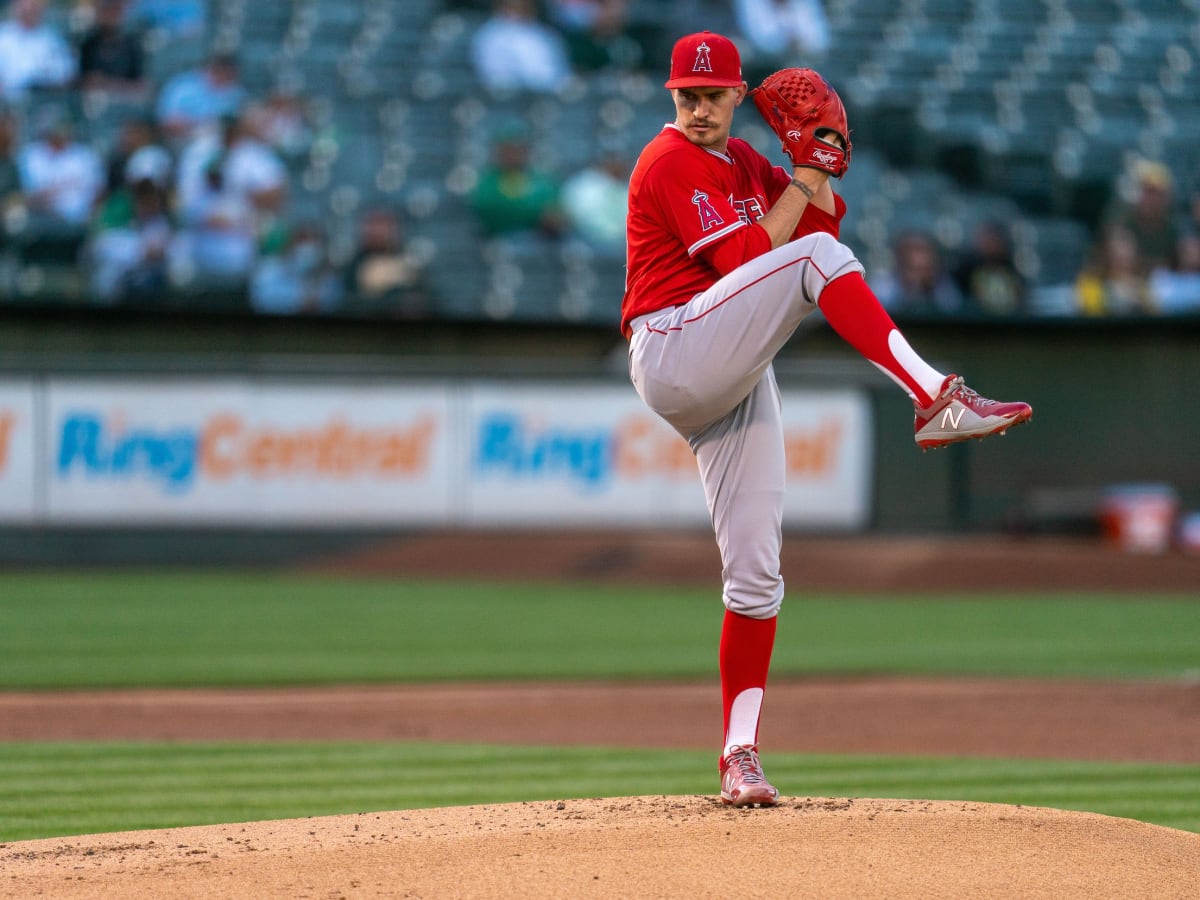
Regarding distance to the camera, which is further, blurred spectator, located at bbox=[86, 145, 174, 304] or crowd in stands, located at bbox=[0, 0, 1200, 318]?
crowd in stands, located at bbox=[0, 0, 1200, 318]

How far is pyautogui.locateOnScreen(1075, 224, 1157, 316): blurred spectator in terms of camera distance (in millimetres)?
13961

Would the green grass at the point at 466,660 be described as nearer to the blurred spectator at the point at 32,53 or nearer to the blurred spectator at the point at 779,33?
the blurred spectator at the point at 32,53

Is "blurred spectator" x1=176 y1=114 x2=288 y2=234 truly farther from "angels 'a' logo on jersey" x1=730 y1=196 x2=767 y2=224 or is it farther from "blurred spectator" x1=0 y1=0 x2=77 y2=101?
"angels 'a' logo on jersey" x1=730 y1=196 x2=767 y2=224

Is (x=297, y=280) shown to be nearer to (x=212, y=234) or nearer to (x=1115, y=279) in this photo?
(x=212, y=234)

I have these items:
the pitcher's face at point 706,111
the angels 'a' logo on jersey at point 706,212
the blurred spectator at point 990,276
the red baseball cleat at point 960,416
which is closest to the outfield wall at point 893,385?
the blurred spectator at point 990,276

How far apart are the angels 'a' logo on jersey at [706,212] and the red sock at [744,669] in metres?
1.01

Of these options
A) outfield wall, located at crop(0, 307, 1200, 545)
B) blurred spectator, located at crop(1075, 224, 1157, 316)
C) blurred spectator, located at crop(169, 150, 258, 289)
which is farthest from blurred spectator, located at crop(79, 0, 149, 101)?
blurred spectator, located at crop(1075, 224, 1157, 316)

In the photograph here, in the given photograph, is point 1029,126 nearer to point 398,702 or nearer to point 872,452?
point 872,452

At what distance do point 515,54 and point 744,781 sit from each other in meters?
12.2

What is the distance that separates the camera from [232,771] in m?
5.79

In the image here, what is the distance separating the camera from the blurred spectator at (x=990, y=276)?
13836mm

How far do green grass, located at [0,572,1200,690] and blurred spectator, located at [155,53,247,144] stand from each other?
3.92 metres

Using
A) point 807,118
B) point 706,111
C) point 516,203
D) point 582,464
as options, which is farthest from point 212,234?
point 807,118

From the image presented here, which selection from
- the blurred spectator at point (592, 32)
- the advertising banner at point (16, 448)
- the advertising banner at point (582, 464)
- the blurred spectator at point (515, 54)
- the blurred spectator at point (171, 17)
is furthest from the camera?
the blurred spectator at point (592, 32)
